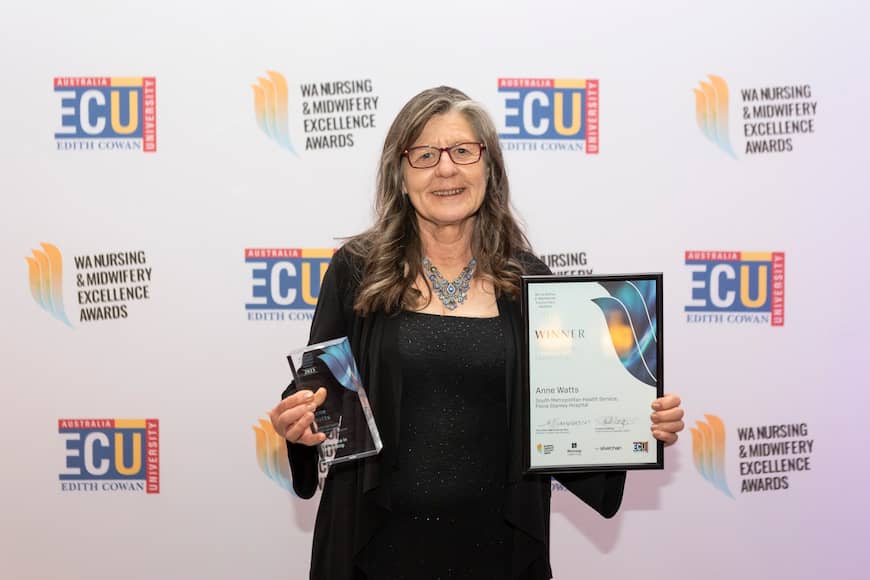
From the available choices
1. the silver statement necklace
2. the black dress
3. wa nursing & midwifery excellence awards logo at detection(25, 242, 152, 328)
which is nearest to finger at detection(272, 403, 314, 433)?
the black dress

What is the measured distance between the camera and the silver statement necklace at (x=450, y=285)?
6.49ft

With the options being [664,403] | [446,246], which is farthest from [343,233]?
[664,403]

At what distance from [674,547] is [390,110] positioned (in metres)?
2.01

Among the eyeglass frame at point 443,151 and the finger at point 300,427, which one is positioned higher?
the eyeglass frame at point 443,151

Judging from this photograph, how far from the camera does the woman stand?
1864mm

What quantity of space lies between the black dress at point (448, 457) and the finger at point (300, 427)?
0.22 meters

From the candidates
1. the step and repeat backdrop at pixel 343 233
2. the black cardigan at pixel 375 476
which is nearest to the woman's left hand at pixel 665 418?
the black cardigan at pixel 375 476

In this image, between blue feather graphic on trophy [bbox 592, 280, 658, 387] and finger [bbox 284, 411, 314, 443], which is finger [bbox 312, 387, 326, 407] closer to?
finger [bbox 284, 411, 314, 443]

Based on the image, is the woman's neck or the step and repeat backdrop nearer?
the woman's neck

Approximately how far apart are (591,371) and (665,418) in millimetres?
193

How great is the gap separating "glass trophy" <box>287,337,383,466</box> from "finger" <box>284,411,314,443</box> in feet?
0.08

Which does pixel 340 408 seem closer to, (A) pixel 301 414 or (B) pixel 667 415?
(A) pixel 301 414

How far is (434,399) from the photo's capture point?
1868 mm

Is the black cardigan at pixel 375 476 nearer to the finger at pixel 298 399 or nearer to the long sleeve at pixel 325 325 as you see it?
the long sleeve at pixel 325 325
